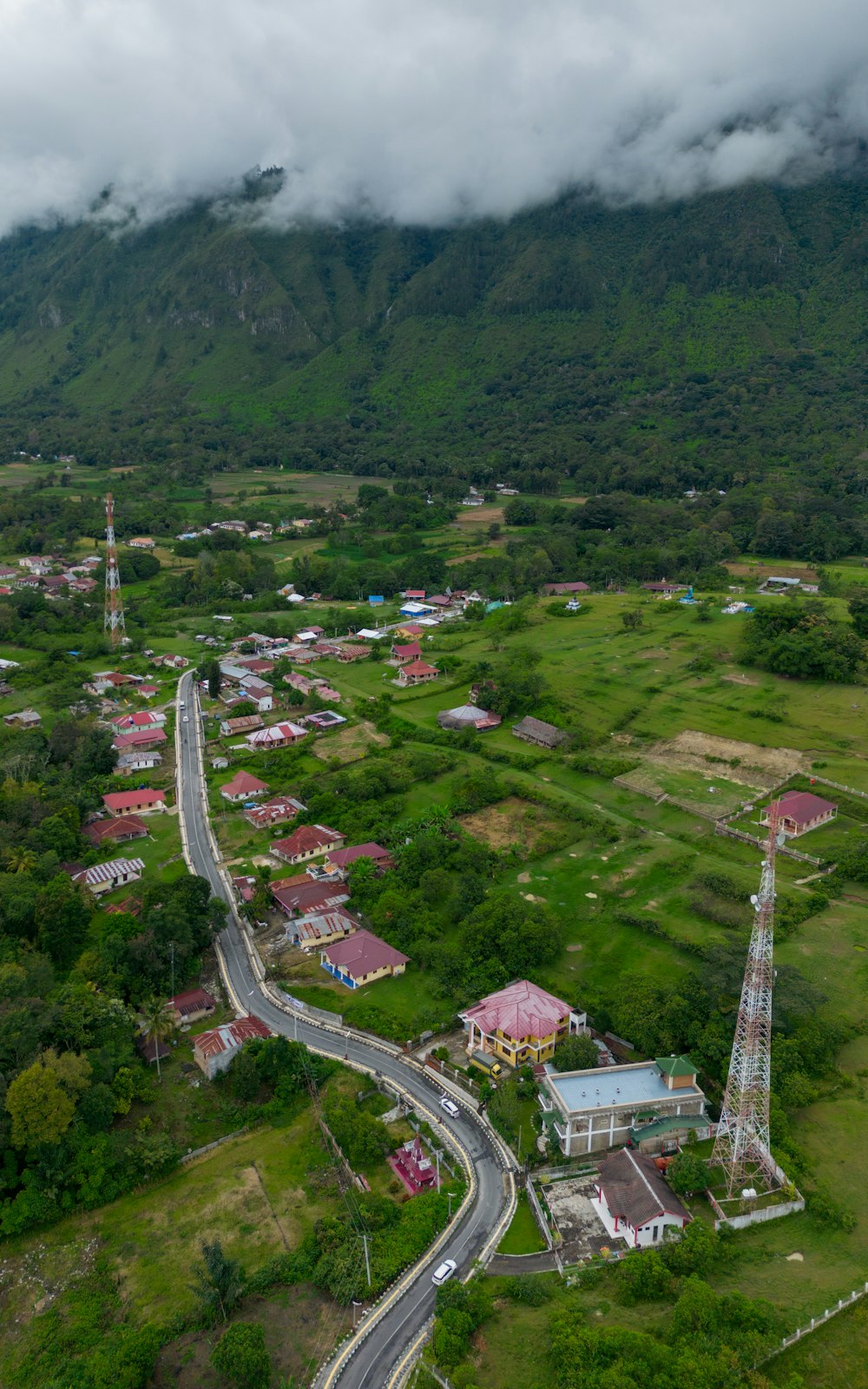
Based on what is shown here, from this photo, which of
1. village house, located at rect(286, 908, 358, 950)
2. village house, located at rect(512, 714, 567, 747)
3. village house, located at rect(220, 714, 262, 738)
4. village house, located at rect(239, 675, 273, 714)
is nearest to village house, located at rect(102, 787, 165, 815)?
village house, located at rect(220, 714, 262, 738)

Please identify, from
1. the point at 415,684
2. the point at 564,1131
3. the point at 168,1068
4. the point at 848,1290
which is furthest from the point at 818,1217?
the point at 415,684

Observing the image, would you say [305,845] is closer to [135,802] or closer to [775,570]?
[135,802]

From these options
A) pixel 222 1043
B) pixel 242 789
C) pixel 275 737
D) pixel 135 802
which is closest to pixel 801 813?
pixel 222 1043

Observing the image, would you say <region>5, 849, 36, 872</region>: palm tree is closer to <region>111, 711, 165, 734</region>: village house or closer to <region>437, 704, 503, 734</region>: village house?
<region>111, 711, 165, 734</region>: village house

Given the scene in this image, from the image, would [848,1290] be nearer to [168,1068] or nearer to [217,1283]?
[217,1283]

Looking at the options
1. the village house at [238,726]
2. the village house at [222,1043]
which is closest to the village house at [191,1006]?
the village house at [222,1043]

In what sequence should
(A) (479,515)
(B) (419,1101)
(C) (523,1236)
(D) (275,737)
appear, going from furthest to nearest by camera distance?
1. (A) (479,515)
2. (D) (275,737)
3. (B) (419,1101)
4. (C) (523,1236)
